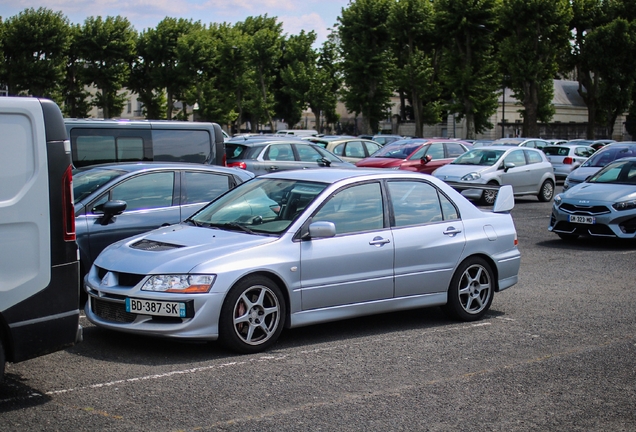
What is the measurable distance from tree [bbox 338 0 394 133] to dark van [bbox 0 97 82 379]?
56887 mm

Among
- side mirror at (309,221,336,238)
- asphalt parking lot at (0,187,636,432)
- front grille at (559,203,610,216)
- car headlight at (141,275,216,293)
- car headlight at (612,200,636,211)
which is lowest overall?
asphalt parking lot at (0,187,636,432)

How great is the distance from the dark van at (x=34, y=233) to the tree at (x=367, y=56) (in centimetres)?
5689

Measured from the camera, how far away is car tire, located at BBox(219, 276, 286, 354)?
632cm

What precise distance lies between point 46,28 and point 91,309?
53.7m

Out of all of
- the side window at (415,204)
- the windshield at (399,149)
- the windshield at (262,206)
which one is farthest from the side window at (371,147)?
the windshield at (262,206)

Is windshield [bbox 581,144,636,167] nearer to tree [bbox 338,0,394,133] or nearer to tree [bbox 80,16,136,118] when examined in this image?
tree [bbox 338,0,394,133]

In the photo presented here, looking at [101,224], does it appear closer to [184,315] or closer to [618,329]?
[184,315]

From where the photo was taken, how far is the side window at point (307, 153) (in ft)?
63.0

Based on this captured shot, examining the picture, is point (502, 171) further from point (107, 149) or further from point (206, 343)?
point (206, 343)

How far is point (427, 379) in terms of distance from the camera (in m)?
5.91

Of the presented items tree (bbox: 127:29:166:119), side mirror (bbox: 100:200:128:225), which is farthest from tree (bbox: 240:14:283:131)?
side mirror (bbox: 100:200:128:225)

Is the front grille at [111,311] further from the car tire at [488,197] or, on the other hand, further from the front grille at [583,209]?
the car tire at [488,197]

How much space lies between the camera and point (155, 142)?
13680mm

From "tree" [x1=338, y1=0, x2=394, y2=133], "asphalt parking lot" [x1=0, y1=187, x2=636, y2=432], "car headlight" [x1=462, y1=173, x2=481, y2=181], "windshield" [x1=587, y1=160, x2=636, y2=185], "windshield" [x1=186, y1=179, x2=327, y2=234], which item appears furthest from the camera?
"tree" [x1=338, y1=0, x2=394, y2=133]
